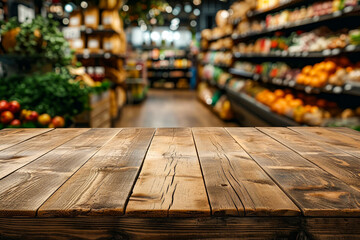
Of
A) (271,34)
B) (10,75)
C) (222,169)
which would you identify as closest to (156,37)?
(271,34)

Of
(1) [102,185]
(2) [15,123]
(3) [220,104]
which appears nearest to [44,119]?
(2) [15,123]

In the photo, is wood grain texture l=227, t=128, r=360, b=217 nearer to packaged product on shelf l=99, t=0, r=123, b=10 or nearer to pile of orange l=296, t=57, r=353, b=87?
pile of orange l=296, t=57, r=353, b=87

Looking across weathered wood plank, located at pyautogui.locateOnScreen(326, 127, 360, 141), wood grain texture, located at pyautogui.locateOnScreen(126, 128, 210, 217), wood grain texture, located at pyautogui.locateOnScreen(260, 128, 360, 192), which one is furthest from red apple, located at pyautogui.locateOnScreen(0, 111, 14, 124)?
weathered wood plank, located at pyautogui.locateOnScreen(326, 127, 360, 141)

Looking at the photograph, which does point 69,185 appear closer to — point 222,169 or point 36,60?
point 222,169

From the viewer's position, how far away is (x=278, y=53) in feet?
16.0

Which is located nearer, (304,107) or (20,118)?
(20,118)

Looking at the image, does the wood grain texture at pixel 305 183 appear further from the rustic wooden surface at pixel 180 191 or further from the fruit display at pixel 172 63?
the fruit display at pixel 172 63

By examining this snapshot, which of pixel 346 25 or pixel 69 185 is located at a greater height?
pixel 346 25

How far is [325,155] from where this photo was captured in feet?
4.28

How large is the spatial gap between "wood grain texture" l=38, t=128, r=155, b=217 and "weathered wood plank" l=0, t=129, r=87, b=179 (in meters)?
0.23

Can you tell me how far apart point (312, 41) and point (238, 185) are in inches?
143

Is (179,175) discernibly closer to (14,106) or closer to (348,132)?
(348,132)

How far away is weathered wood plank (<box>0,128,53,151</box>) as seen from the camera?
1.51 meters

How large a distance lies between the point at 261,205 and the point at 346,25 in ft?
13.1
